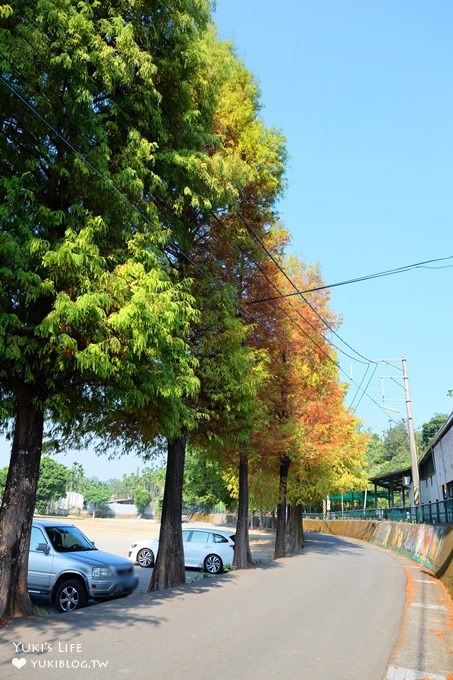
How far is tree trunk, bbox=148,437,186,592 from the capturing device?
12.7 meters

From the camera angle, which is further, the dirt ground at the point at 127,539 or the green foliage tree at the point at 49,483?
the green foliage tree at the point at 49,483

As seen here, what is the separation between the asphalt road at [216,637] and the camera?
229 inches

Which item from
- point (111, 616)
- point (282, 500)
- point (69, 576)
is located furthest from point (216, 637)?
point (282, 500)

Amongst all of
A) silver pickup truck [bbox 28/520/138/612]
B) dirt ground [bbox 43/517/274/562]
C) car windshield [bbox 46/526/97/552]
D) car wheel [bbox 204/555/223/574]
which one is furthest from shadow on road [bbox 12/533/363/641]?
dirt ground [bbox 43/517/274/562]

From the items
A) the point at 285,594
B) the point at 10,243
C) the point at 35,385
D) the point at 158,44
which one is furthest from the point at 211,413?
the point at 158,44

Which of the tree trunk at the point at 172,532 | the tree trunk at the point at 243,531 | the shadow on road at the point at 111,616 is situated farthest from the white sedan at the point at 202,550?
the shadow on road at the point at 111,616

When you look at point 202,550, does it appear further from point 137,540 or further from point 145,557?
point 137,540

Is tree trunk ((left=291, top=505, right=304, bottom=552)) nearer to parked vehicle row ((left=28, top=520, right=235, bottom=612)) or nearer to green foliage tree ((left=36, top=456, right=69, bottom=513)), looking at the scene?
parked vehicle row ((left=28, top=520, right=235, bottom=612))

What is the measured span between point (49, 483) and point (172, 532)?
336 ft

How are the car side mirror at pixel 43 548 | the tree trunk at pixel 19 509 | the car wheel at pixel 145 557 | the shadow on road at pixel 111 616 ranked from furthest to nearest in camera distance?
1. the car wheel at pixel 145 557
2. the car side mirror at pixel 43 548
3. the tree trunk at pixel 19 509
4. the shadow on road at pixel 111 616

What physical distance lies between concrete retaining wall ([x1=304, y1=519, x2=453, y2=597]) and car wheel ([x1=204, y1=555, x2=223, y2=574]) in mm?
6698

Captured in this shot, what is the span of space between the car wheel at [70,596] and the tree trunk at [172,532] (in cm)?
296

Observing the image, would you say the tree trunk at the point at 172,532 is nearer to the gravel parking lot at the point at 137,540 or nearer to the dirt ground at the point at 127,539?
the gravel parking lot at the point at 137,540

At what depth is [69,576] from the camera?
1009 centimetres
